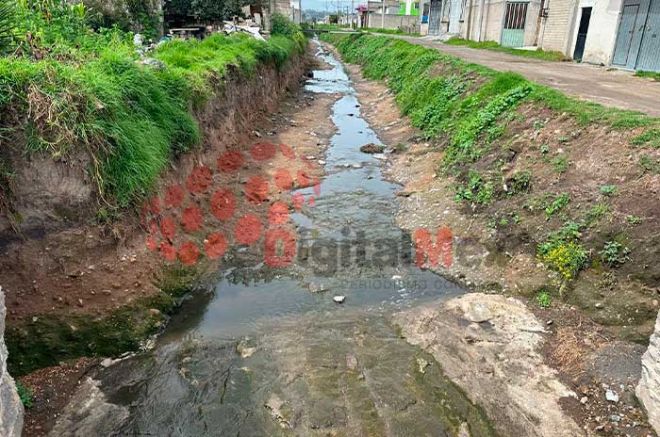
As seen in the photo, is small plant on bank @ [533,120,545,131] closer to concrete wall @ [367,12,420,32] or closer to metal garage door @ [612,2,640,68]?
metal garage door @ [612,2,640,68]

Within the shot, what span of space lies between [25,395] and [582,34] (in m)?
20.4

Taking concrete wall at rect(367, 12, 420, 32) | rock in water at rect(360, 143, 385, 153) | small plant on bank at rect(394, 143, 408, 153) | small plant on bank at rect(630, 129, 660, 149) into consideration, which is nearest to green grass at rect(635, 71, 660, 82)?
small plant on bank at rect(394, 143, 408, 153)

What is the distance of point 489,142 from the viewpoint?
8742 millimetres

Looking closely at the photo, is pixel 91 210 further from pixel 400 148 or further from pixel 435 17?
pixel 435 17

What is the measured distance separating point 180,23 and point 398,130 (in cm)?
908

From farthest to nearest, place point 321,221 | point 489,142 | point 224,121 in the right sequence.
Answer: point 224,121 → point 489,142 → point 321,221

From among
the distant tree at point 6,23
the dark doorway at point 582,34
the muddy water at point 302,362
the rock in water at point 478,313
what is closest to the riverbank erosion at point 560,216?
the rock in water at point 478,313

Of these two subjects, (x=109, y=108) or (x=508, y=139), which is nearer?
(x=109, y=108)

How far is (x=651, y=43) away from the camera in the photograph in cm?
1377

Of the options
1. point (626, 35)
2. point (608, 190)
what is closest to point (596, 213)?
point (608, 190)

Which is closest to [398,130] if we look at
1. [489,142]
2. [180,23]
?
[489,142]

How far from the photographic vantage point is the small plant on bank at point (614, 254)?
528 centimetres

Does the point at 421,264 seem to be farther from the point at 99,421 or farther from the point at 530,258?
the point at 99,421

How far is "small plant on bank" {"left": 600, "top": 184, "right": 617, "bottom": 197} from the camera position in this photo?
19.4ft
